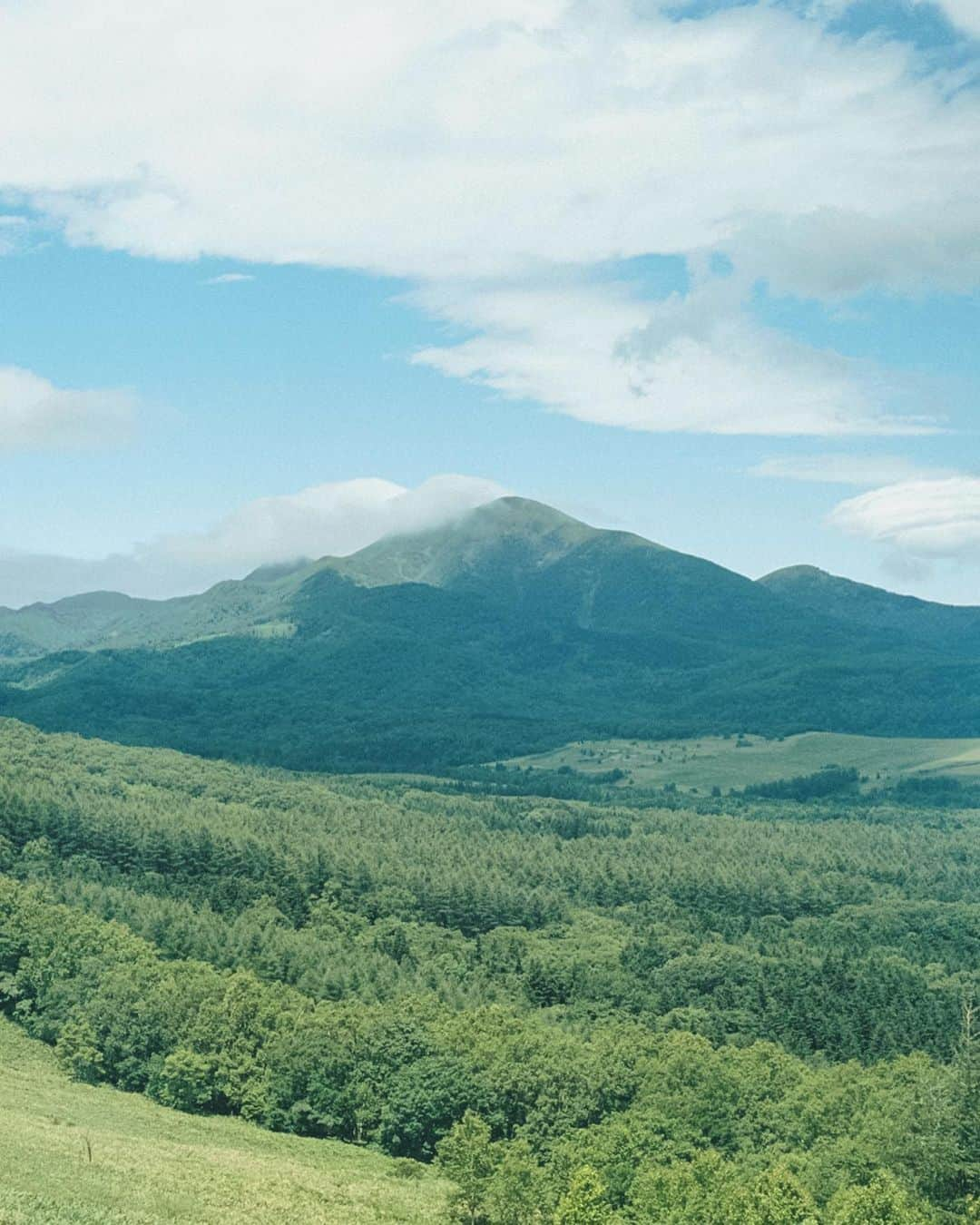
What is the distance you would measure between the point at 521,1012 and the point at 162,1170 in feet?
207

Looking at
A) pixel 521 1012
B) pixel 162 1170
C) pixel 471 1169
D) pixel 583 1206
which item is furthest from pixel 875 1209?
pixel 521 1012

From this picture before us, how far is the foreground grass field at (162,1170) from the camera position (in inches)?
2287

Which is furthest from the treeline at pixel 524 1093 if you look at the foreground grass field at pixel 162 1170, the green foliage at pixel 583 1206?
the foreground grass field at pixel 162 1170

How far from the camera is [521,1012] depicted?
4929 inches

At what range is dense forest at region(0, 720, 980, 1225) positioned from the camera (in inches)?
2896

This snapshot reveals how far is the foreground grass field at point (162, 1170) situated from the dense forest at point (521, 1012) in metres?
4.24

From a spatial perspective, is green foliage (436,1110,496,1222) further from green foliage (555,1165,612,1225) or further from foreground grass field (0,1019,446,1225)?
green foliage (555,1165,612,1225)

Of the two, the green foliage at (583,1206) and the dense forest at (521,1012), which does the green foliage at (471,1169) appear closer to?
the dense forest at (521,1012)

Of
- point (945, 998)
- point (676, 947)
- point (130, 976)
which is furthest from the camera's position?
point (676, 947)

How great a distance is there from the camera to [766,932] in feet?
577

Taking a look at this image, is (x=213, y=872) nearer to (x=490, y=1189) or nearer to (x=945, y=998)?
(x=945, y=998)

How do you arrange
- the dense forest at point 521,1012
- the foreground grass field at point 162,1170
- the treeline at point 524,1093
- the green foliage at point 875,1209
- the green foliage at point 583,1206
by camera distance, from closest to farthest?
the foreground grass field at point 162,1170 < the green foliage at point 875,1209 < the green foliage at point 583,1206 < the treeline at point 524,1093 < the dense forest at point 521,1012

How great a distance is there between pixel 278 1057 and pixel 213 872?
82076 mm

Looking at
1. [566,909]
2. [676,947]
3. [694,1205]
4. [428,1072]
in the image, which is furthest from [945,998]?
[694,1205]
